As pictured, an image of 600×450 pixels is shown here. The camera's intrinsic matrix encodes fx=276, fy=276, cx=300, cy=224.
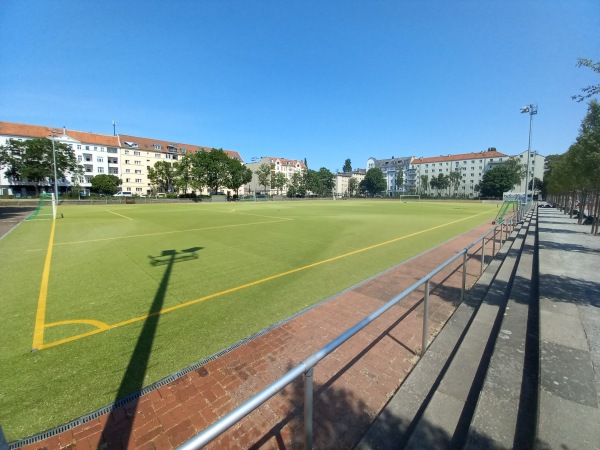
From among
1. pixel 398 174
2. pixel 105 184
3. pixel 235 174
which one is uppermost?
pixel 398 174

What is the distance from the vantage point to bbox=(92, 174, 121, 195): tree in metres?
70.6

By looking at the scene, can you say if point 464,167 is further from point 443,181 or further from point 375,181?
point 375,181

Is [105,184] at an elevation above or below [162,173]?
below

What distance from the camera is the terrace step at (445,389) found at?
261 cm

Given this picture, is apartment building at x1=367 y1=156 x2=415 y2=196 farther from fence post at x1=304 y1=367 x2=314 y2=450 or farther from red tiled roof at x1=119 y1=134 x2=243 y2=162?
fence post at x1=304 y1=367 x2=314 y2=450

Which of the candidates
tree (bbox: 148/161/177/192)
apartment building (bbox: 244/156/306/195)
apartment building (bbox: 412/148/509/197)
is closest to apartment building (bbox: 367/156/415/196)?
apartment building (bbox: 412/148/509/197)

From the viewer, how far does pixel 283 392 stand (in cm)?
333

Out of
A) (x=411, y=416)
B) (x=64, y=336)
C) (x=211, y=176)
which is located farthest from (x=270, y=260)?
(x=211, y=176)

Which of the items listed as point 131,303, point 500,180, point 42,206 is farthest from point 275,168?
point 131,303

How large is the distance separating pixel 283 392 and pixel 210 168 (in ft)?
230

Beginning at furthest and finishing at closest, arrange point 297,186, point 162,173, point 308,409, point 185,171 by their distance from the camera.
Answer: point 297,186, point 162,173, point 185,171, point 308,409

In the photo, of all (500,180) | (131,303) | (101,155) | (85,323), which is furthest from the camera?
(500,180)

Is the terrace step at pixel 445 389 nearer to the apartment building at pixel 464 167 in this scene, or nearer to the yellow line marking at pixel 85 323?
the yellow line marking at pixel 85 323

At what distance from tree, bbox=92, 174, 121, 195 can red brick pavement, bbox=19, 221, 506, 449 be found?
83358 millimetres
